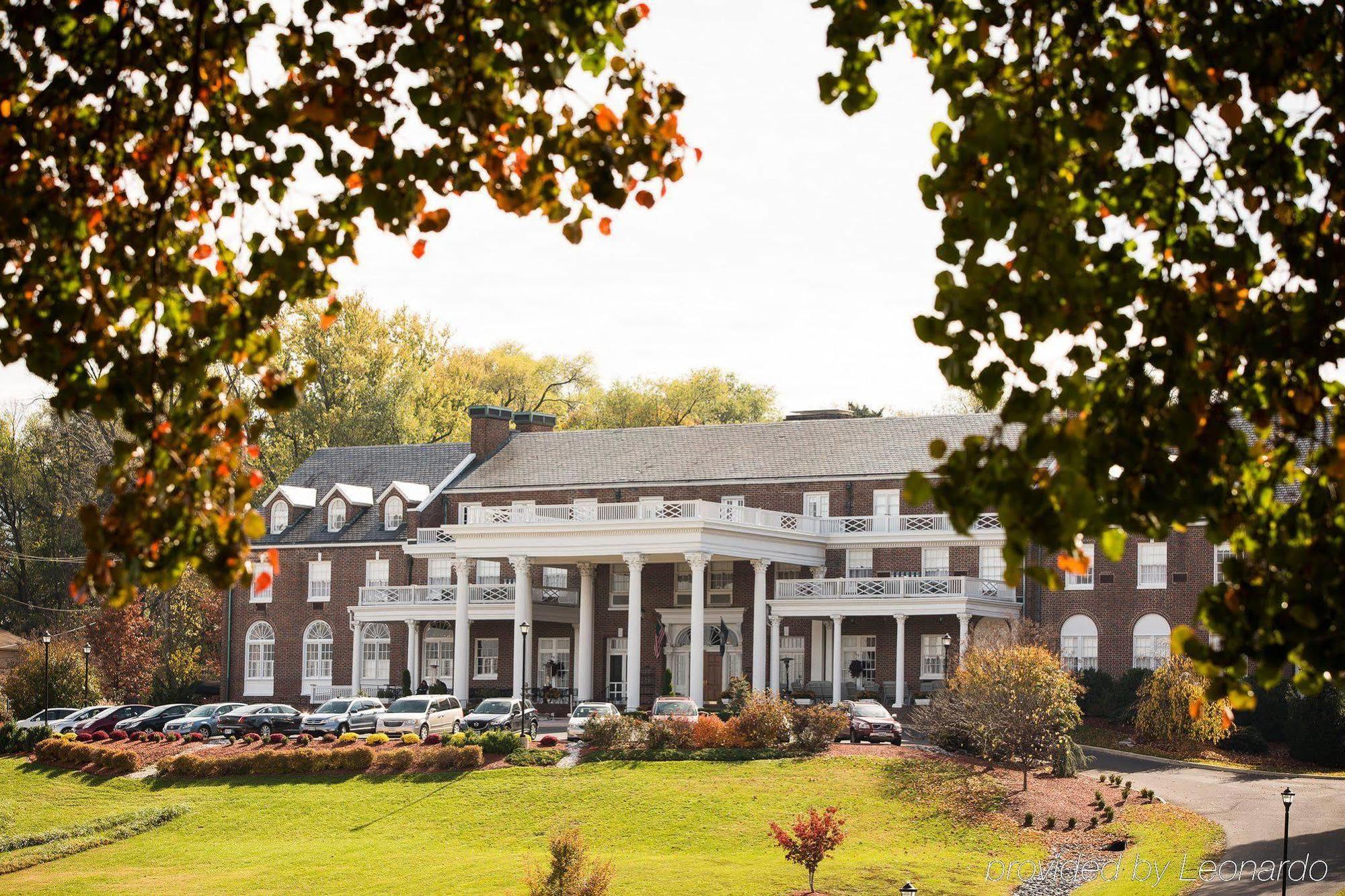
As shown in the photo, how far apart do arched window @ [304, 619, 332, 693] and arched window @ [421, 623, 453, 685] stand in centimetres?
402

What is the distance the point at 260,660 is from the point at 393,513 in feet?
26.3

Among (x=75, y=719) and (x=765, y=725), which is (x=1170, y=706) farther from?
(x=75, y=719)

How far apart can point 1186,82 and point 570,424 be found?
89447mm

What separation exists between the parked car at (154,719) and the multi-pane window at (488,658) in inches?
465

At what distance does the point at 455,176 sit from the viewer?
25.8 ft

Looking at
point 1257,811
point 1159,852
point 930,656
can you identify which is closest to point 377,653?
point 930,656

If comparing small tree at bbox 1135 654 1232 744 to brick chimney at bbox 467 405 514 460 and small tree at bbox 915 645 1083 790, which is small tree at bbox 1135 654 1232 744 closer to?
small tree at bbox 915 645 1083 790

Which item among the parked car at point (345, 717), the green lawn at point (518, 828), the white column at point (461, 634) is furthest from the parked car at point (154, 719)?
the white column at point (461, 634)

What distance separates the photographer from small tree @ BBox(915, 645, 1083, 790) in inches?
1553

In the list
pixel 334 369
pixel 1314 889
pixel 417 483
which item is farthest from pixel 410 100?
pixel 334 369

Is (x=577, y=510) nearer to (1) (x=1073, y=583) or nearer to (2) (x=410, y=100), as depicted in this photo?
(1) (x=1073, y=583)

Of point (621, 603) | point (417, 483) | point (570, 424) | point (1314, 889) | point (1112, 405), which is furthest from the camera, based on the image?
point (570, 424)

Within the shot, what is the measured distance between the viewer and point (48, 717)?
183 feet

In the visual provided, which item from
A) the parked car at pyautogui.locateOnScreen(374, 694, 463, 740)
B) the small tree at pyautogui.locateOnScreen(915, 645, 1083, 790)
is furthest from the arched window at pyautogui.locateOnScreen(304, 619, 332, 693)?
the small tree at pyautogui.locateOnScreen(915, 645, 1083, 790)
